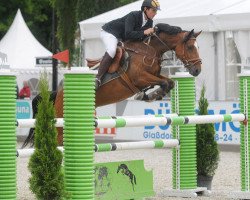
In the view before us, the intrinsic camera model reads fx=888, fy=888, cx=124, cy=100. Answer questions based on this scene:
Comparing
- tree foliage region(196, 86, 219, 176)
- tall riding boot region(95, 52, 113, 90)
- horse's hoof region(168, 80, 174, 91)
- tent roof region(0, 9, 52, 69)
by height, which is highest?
tent roof region(0, 9, 52, 69)

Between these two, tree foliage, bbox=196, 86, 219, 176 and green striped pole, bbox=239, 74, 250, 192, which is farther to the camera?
tree foliage, bbox=196, 86, 219, 176

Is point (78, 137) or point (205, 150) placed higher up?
point (78, 137)

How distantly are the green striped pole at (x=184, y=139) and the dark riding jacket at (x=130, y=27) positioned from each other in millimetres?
644

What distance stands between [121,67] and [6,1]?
41.4 metres

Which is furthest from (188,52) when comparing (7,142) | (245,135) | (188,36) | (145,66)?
(7,142)

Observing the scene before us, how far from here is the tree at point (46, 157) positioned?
6.74 meters

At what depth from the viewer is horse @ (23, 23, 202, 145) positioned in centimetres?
953

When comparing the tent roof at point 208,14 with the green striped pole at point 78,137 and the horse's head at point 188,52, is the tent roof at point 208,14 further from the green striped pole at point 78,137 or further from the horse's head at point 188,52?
the green striped pole at point 78,137

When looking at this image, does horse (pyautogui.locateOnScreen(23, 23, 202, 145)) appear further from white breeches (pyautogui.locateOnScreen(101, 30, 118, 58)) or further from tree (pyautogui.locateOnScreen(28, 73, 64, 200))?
tree (pyautogui.locateOnScreen(28, 73, 64, 200))

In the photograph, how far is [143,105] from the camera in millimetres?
17859

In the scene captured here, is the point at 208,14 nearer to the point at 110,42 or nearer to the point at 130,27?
the point at 110,42

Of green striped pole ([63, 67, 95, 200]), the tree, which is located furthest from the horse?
green striped pole ([63, 67, 95, 200])

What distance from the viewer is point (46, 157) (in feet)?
22.3

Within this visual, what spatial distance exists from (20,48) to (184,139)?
21.7 m
